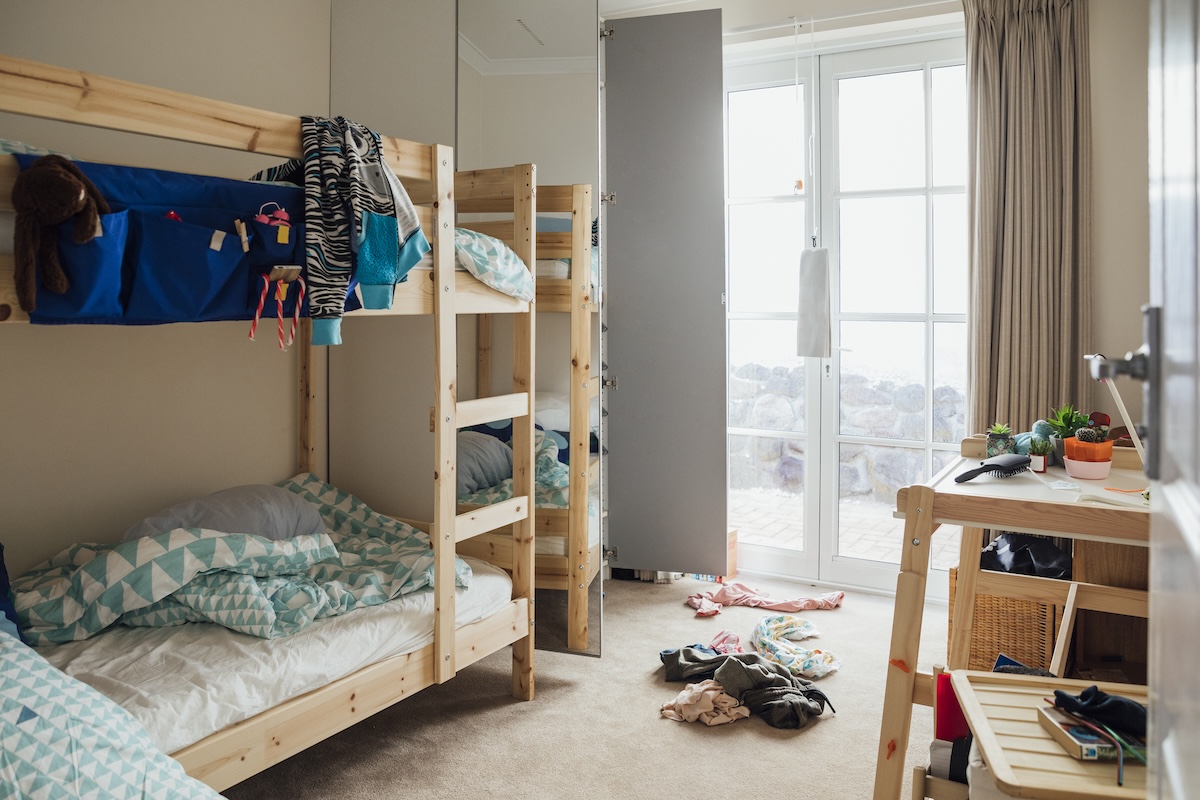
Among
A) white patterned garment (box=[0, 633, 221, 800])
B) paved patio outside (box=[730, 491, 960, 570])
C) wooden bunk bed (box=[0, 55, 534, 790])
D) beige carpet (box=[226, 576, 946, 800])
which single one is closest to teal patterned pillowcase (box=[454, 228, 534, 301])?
wooden bunk bed (box=[0, 55, 534, 790])

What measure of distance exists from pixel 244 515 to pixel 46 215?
125 cm

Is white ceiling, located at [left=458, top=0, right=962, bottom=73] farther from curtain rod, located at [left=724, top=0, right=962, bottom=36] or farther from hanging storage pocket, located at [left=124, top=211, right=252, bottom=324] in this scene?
hanging storage pocket, located at [left=124, top=211, right=252, bottom=324]

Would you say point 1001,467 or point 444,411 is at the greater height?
point 444,411

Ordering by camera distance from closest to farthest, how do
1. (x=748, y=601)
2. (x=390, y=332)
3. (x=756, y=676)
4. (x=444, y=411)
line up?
(x=444, y=411) < (x=756, y=676) < (x=390, y=332) < (x=748, y=601)

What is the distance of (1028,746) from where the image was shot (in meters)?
1.43

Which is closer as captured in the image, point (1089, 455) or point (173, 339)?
point (1089, 455)

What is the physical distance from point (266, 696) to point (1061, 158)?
3.03 meters

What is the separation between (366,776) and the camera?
2.31 m

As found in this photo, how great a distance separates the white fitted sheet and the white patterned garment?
0.65 feet

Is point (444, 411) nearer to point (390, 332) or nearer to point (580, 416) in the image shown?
point (580, 416)

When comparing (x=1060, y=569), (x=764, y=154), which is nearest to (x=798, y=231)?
(x=764, y=154)

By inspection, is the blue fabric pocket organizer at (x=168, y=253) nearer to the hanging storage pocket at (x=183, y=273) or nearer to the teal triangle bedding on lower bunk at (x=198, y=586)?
the hanging storage pocket at (x=183, y=273)

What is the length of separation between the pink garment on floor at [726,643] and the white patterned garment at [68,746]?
75.6 inches

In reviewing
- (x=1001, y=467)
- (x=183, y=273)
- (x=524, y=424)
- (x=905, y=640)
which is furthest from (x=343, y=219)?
(x=1001, y=467)
